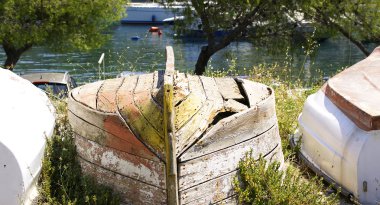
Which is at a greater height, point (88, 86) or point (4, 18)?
point (88, 86)

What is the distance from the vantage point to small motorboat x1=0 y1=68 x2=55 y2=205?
172 inches

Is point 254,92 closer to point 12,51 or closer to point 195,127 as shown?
point 195,127

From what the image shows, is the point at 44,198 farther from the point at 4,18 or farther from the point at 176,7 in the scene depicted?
the point at 176,7

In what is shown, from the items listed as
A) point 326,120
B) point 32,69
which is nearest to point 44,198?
point 326,120

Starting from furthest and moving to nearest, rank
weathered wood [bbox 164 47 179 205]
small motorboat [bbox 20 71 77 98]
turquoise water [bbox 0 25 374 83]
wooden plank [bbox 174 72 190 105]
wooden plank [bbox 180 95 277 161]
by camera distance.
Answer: turquoise water [bbox 0 25 374 83] → small motorboat [bbox 20 71 77 98] → wooden plank [bbox 174 72 190 105] → wooden plank [bbox 180 95 277 161] → weathered wood [bbox 164 47 179 205]

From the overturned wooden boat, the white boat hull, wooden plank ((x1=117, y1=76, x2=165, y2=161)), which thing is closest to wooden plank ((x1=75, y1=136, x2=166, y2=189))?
the overturned wooden boat

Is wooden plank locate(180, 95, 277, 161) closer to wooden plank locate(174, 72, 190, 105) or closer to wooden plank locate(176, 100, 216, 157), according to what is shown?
wooden plank locate(176, 100, 216, 157)

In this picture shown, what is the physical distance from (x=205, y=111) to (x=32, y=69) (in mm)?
24700

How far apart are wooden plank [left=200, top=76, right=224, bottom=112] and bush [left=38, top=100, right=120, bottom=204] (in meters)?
1.03

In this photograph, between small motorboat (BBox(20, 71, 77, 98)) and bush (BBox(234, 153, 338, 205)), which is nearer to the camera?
bush (BBox(234, 153, 338, 205))

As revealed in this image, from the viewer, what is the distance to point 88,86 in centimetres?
564

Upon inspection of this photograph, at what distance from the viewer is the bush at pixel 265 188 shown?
14.5 ft

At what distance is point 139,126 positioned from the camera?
167 inches

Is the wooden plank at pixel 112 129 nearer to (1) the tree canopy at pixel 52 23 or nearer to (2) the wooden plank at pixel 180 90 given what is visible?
(2) the wooden plank at pixel 180 90
